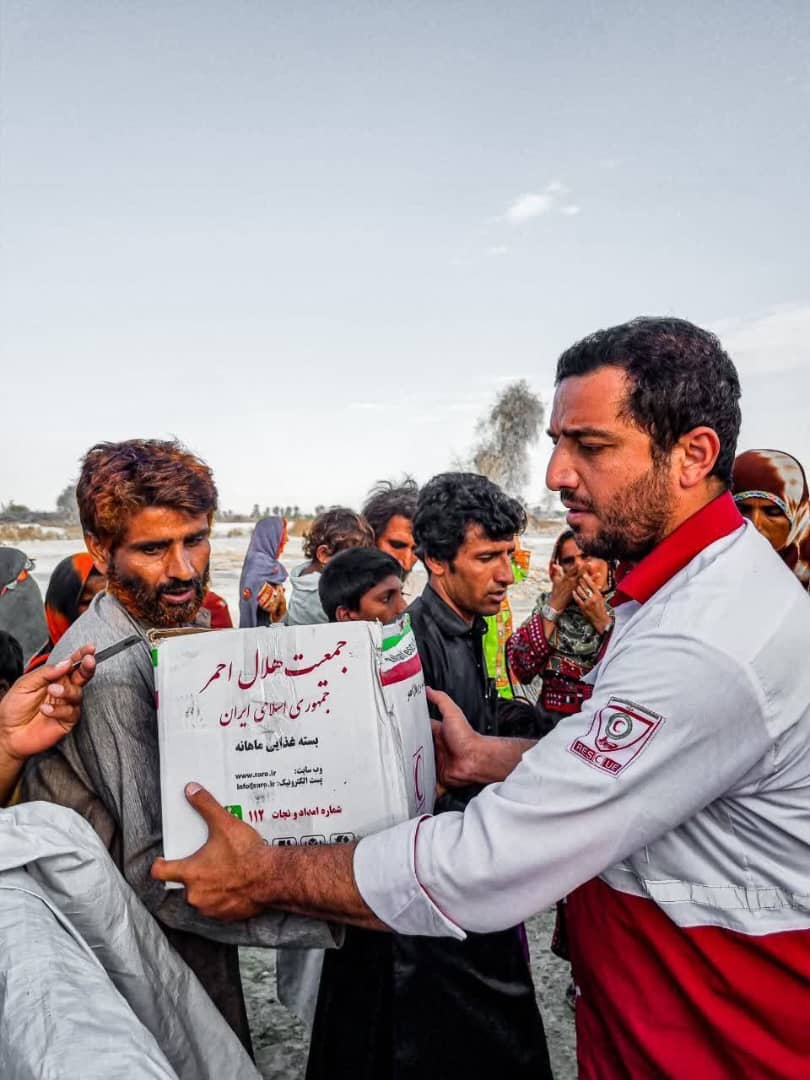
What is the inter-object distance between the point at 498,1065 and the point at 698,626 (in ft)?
4.89

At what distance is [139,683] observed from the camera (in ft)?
5.12

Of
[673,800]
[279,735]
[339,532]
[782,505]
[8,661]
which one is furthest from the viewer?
[339,532]

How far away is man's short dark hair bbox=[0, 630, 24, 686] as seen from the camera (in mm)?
2363

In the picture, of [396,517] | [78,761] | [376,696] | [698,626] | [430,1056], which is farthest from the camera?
[396,517]

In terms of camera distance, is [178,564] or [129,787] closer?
[129,787]

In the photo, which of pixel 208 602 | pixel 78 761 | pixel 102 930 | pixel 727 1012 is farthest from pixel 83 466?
pixel 208 602

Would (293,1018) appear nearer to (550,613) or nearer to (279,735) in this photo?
(550,613)

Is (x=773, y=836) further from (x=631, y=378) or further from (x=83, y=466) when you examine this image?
(x=83, y=466)

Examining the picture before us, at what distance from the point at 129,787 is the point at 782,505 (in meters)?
3.31

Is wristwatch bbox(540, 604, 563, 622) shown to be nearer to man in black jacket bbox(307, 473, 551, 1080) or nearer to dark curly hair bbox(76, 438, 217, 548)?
man in black jacket bbox(307, 473, 551, 1080)

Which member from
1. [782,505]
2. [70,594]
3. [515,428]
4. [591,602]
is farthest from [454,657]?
[515,428]

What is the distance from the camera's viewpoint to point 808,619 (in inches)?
50.9

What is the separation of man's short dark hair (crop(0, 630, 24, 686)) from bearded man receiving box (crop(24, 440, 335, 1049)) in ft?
2.47

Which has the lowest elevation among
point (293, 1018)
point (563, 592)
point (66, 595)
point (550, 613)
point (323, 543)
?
point (293, 1018)
